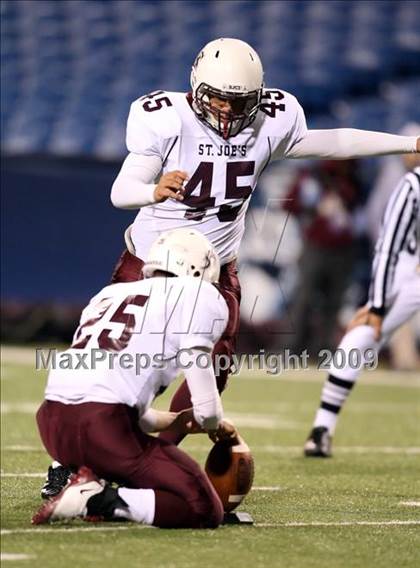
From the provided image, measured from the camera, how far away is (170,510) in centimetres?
351

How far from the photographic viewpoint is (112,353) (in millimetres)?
3564

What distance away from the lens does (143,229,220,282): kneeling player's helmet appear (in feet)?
12.0

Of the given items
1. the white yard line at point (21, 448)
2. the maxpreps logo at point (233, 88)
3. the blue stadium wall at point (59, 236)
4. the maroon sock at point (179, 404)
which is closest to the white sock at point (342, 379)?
the white yard line at point (21, 448)

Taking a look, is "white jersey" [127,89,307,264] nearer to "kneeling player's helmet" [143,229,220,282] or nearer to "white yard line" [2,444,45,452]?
"kneeling player's helmet" [143,229,220,282]

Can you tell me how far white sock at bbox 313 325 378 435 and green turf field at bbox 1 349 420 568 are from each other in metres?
0.18

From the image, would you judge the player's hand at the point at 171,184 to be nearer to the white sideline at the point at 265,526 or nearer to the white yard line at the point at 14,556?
the white sideline at the point at 265,526

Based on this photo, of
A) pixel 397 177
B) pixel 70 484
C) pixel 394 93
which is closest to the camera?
pixel 70 484

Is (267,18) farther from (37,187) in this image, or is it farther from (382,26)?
(37,187)

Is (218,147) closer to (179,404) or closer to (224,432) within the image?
(179,404)

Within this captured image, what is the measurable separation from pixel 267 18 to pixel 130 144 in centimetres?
957

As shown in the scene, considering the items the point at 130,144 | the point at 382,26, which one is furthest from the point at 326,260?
the point at 130,144

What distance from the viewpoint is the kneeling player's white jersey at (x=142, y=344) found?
3.53 meters

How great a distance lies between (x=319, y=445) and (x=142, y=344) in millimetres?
2294

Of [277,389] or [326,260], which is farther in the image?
[326,260]
